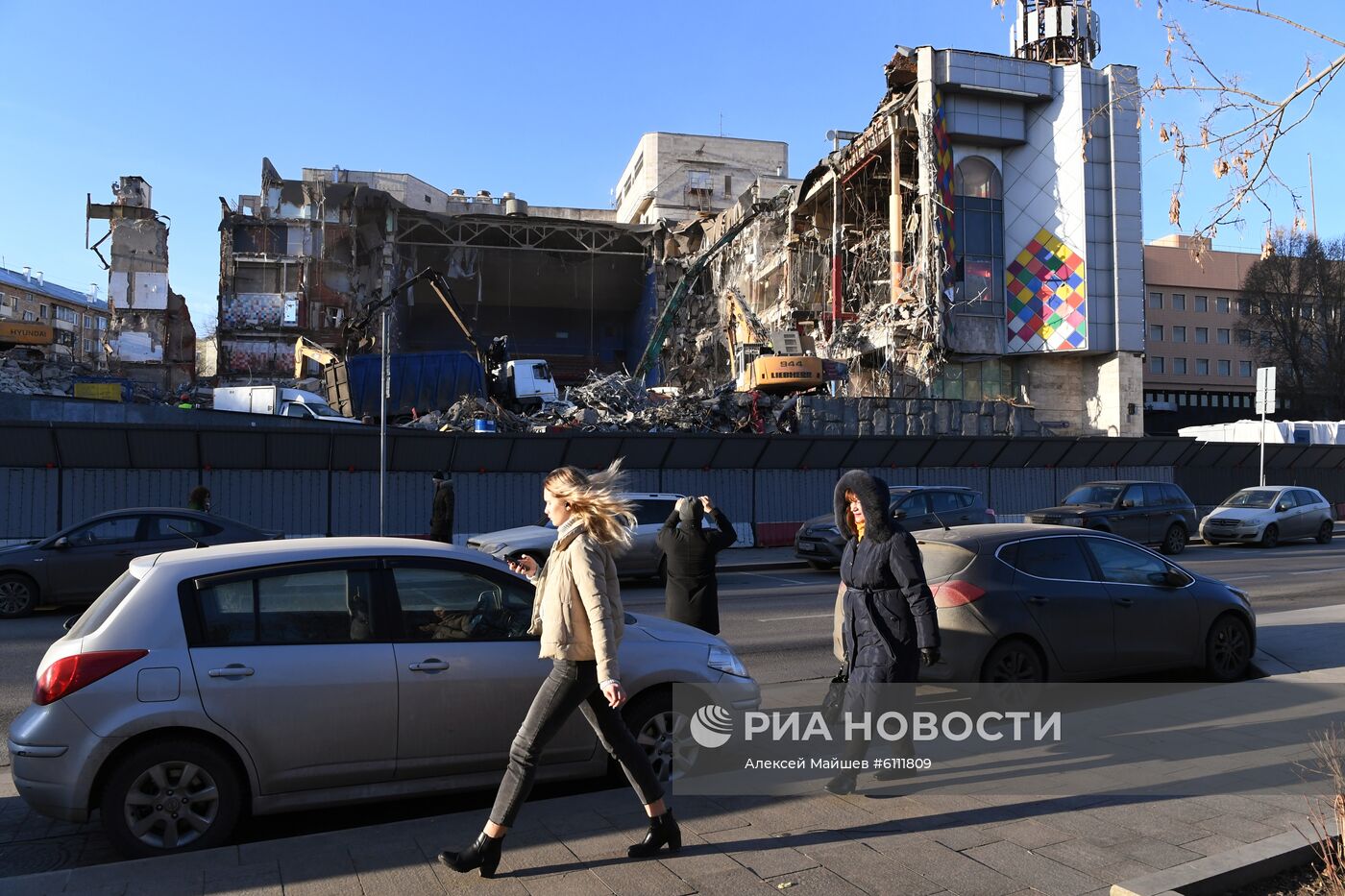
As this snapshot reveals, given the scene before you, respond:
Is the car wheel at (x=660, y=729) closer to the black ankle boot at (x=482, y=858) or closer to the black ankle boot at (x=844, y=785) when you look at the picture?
the black ankle boot at (x=844, y=785)

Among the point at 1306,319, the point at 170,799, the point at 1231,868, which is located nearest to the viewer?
the point at 1231,868

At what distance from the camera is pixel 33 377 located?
3575cm

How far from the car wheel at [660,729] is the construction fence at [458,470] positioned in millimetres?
15459

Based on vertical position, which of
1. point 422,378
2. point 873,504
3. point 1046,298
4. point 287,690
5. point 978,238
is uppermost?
point 978,238

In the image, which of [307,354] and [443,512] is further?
[307,354]

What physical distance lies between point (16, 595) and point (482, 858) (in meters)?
11.8

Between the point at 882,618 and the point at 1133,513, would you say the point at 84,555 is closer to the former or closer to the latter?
the point at 882,618

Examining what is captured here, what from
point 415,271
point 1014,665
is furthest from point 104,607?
point 415,271

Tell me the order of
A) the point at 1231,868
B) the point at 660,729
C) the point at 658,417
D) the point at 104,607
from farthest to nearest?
1. the point at 658,417
2. the point at 660,729
3. the point at 104,607
4. the point at 1231,868

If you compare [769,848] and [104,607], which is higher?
[104,607]

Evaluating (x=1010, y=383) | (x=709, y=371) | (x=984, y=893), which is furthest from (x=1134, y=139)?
(x=984, y=893)

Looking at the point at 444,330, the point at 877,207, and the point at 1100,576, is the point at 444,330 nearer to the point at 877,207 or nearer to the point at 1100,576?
the point at 877,207

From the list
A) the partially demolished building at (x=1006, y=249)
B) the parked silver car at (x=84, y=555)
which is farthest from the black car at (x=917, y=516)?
the partially demolished building at (x=1006, y=249)

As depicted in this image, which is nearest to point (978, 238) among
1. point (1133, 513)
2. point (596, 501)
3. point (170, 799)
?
point (1133, 513)
